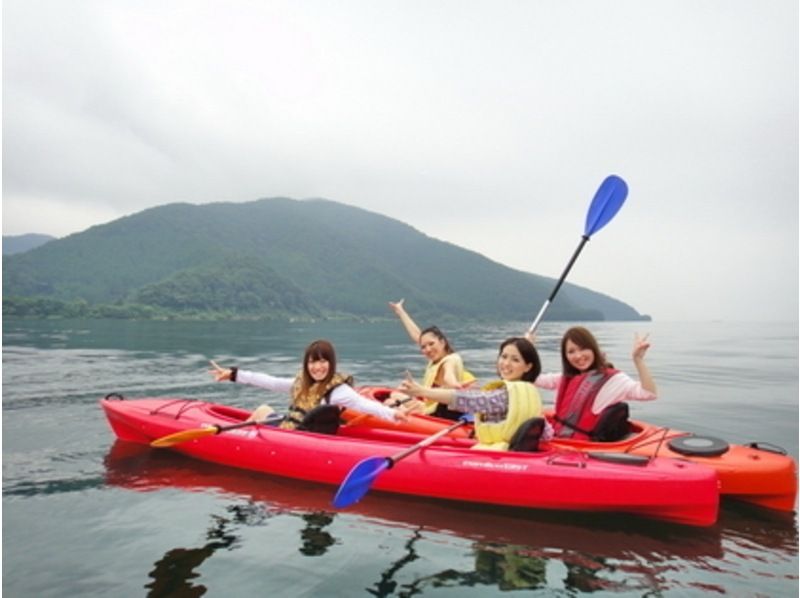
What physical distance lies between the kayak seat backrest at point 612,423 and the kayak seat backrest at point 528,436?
89 centimetres

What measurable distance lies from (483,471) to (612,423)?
1.57 meters

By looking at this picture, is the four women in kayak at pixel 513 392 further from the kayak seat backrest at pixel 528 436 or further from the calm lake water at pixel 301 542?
the calm lake water at pixel 301 542

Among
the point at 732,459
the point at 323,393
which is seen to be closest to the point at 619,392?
the point at 732,459

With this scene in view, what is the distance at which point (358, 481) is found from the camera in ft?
14.6

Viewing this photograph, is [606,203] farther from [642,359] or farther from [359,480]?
[359,480]

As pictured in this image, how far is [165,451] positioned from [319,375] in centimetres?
254

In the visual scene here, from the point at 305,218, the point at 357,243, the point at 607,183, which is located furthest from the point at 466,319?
the point at 607,183

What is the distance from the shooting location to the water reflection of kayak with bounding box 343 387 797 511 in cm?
499

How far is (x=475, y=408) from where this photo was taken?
4.74m

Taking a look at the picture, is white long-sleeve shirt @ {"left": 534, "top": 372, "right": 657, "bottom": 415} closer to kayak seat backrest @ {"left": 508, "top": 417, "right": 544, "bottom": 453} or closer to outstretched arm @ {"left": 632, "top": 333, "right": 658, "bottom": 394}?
outstretched arm @ {"left": 632, "top": 333, "right": 658, "bottom": 394}

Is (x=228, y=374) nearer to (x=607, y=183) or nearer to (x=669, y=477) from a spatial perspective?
(x=669, y=477)

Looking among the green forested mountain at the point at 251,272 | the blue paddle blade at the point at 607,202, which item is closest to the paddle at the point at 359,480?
the blue paddle blade at the point at 607,202

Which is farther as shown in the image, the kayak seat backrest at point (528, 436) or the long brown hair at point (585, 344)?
the long brown hair at point (585, 344)

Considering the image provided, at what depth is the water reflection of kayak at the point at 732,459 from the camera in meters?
4.99
